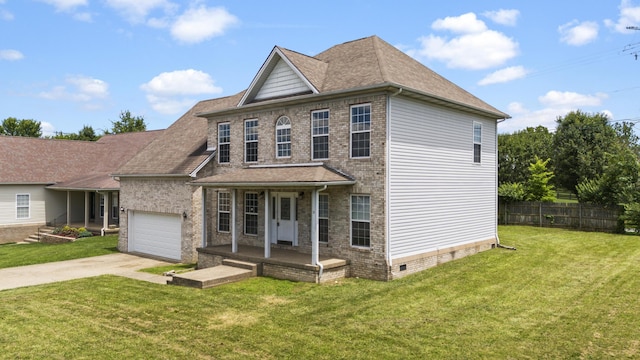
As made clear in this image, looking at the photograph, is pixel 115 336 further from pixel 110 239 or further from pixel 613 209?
pixel 613 209

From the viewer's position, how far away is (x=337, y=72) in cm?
1623

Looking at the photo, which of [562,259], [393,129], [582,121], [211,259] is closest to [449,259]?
[562,259]

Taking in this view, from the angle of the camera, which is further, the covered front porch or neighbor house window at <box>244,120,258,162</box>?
neighbor house window at <box>244,120,258,162</box>

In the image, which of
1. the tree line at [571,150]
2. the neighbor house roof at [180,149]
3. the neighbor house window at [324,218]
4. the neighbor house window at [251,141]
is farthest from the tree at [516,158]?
the neighbor house window at [324,218]

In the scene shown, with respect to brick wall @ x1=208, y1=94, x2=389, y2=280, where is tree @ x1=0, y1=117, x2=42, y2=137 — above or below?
above

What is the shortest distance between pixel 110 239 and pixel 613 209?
27087mm

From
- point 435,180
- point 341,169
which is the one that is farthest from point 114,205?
point 435,180

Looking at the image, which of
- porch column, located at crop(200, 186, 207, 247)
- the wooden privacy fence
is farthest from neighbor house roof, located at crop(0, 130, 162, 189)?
the wooden privacy fence

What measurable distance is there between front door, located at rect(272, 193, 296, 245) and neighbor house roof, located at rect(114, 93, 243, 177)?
4.49 metres

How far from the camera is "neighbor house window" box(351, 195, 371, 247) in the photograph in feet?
46.8

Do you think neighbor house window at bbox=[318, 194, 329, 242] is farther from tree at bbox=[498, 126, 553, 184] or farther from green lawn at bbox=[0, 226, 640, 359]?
tree at bbox=[498, 126, 553, 184]

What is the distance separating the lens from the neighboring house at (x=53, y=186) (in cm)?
2742

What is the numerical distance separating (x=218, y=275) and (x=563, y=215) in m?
19.6

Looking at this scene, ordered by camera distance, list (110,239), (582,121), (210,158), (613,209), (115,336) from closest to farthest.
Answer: (115,336) → (210,158) → (613,209) → (110,239) → (582,121)
